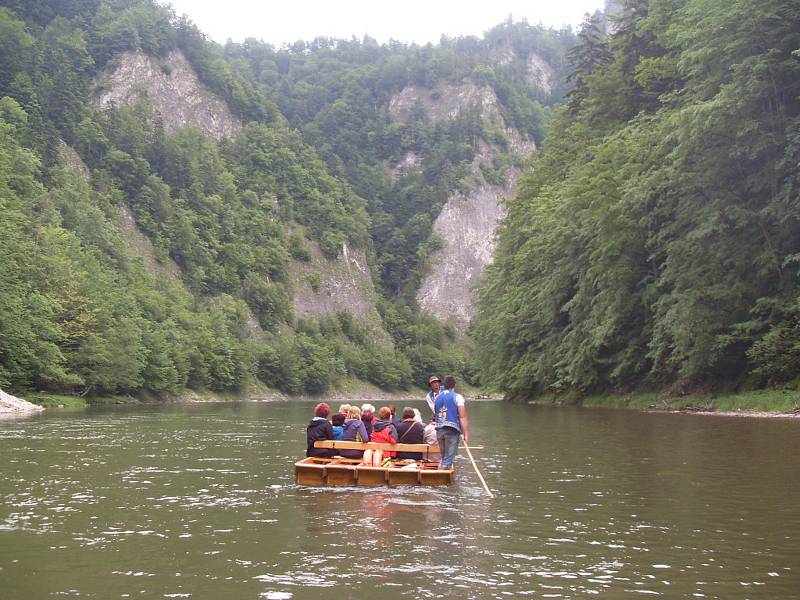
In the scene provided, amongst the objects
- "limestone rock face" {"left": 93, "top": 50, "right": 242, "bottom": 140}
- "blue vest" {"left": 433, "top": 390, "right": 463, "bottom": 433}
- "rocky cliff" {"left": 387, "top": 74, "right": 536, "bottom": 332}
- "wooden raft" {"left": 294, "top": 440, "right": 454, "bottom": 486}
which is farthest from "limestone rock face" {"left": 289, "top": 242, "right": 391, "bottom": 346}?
"wooden raft" {"left": 294, "top": 440, "right": 454, "bottom": 486}

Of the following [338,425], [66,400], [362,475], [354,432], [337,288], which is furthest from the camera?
[337,288]

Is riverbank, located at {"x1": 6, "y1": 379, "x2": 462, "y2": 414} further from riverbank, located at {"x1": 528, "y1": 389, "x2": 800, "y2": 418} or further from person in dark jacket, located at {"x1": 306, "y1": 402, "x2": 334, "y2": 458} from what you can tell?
riverbank, located at {"x1": 528, "y1": 389, "x2": 800, "y2": 418}

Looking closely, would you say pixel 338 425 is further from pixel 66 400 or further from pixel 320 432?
pixel 66 400

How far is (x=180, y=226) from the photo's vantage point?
115125mm

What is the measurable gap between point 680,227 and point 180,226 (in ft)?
294

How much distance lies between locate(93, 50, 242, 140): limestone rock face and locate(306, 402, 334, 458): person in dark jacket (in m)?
122

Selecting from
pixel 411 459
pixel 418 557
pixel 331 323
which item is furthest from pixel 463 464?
pixel 331 323

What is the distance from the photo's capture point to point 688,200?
35.9 metres

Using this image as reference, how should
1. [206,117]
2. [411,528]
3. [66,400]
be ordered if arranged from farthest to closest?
[206,117] → [66,400] → [411,528]

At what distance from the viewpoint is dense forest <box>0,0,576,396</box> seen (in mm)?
59938

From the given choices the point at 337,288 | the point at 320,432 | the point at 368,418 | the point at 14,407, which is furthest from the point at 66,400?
the point at 337,288

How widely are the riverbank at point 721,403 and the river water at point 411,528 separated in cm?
1194

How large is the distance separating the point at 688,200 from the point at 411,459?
24.2 m

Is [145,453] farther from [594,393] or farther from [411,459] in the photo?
[594,393]
